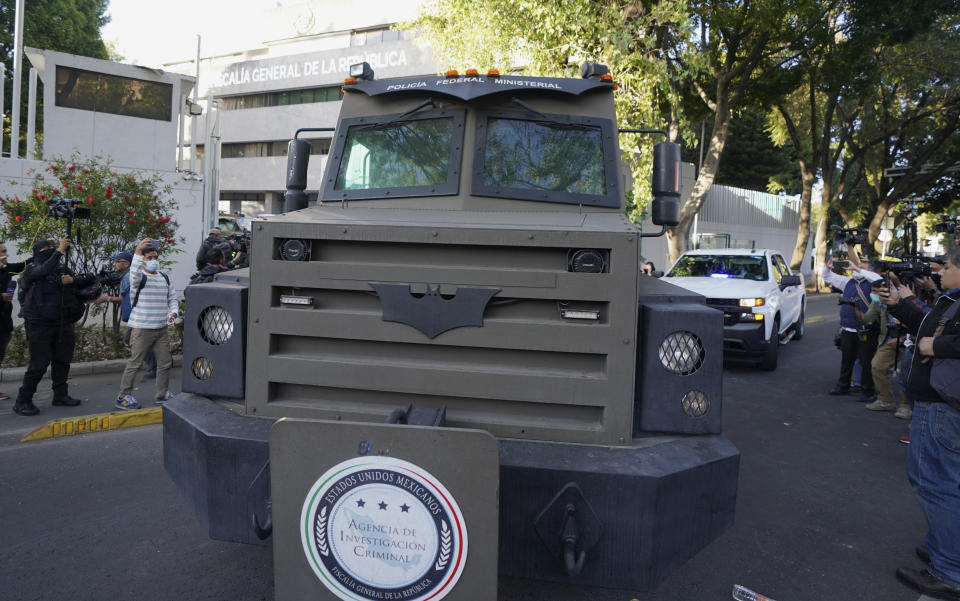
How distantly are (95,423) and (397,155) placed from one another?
428 cm

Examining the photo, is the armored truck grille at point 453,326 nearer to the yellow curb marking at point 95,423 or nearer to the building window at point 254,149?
the yellow curb marking at point 95,423

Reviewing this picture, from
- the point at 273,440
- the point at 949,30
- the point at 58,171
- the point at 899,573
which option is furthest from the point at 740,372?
the point at 949,30

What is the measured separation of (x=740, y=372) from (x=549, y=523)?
8381 mm

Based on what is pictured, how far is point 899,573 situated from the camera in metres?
3.85

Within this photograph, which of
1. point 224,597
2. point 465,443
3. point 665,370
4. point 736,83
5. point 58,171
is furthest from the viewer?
point 736,83

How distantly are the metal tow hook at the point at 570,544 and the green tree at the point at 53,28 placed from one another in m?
27.6

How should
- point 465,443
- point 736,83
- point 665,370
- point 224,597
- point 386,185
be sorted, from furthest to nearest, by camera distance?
point 736,83, point 386,185, point 224,597, point 665,370, point 465,443

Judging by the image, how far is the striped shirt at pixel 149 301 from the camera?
22.4ft

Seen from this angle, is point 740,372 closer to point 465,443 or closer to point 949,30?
point 465,443

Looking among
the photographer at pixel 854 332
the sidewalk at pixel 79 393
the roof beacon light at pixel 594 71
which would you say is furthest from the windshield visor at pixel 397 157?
the photographer at pixel 854 332

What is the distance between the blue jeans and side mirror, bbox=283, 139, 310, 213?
13.3 ft

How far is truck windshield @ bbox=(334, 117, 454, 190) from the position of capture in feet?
13.2

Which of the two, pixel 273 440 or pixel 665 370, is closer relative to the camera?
pixel 273 440

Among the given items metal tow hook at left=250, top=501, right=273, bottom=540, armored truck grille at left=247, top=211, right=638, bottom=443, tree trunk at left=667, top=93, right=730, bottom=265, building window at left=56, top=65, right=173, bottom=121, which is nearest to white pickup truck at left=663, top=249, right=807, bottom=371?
tree trunk at left=667, top=93, right=730, bottom=265
